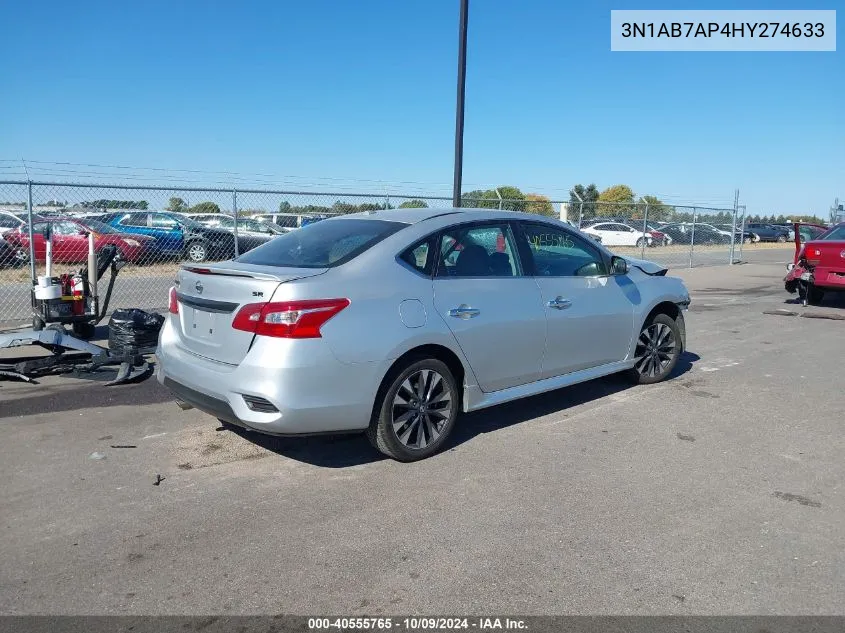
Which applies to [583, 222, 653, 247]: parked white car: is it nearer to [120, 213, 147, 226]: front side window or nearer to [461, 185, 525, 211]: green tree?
A: [461, 185, 525, 211]: green tree

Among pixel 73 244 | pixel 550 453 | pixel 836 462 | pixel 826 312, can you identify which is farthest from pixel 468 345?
pixel 826 312

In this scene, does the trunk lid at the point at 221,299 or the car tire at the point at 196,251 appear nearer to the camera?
the trunk lid at the point at 221,299

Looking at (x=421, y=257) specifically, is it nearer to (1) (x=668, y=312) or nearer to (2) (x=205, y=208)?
(1) (x=668, y=312)

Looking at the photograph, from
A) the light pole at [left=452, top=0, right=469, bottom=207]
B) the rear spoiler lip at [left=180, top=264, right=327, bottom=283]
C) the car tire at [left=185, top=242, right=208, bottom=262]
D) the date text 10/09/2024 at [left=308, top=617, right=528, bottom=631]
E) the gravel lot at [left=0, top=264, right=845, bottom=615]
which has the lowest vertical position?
the date text 10/09/2024 at [left=308, top=617, right=528, bottom=631]

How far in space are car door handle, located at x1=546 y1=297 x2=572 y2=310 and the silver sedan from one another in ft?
0.04

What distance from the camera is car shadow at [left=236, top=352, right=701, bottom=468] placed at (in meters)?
4.66

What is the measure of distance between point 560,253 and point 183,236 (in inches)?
341

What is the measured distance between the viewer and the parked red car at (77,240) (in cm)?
1045

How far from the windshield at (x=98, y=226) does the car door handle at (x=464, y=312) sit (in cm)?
832

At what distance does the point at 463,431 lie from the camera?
5.21 meters

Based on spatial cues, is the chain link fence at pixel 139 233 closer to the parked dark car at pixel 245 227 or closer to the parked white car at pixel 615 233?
the parked dark car at pixel 245 227

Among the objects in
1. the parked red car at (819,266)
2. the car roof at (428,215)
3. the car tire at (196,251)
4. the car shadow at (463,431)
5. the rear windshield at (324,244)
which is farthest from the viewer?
the car tire at (196,251)

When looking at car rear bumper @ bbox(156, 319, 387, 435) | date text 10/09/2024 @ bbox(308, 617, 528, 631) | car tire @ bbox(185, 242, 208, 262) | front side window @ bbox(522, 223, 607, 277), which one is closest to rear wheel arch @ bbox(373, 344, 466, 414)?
car rear bumper @ bbox(156, 319, 387, 435)

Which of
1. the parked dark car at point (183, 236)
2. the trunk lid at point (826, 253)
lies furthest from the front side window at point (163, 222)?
the trunk lid at point (826, 253)
